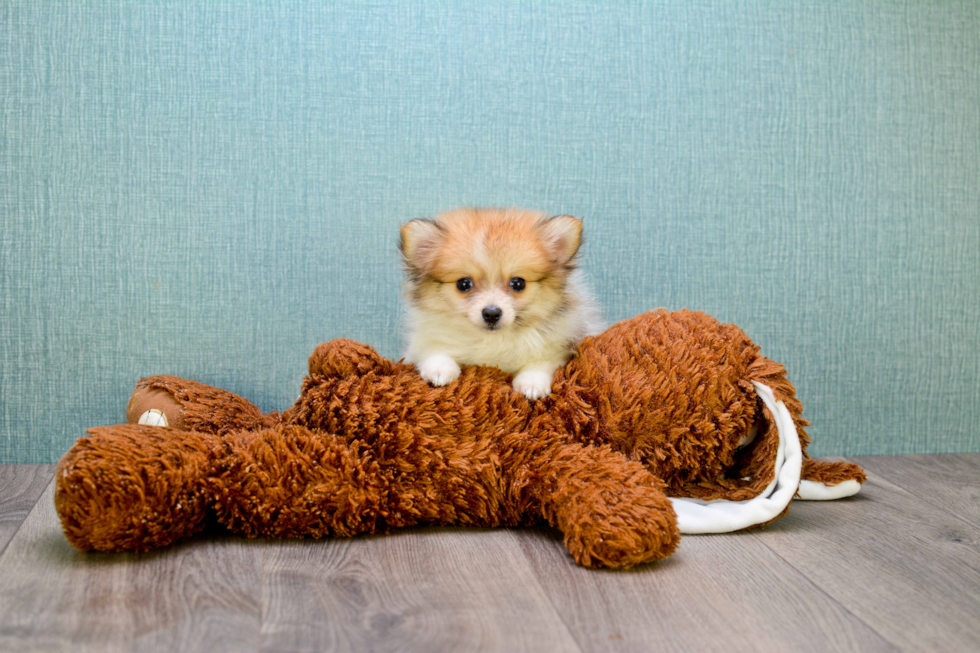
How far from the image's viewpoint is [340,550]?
4.95 feet

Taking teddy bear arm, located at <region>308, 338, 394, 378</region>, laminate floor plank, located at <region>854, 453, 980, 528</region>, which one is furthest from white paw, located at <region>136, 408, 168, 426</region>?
laminate floor plank, located at <region>854, 453, 980, 528</region>

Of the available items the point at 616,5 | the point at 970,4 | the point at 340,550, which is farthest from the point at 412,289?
the point at 970,4

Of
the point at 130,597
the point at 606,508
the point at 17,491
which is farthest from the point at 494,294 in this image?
the point at 17,491

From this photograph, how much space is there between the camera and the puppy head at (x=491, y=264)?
1775 mm

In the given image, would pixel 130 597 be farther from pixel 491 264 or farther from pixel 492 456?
pixel 491 264

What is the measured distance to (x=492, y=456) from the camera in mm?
1623

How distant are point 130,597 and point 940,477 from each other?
2117 mm

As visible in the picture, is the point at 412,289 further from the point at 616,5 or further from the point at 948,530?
the point at 948,530

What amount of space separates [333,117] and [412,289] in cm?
68

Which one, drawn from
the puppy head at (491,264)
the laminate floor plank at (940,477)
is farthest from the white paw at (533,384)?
the laminate floor plank at (940,477)

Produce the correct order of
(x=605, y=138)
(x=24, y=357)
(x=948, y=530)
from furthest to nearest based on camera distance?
(x=605, y=138) → (x=24, y=357) → (x=948, y=530)

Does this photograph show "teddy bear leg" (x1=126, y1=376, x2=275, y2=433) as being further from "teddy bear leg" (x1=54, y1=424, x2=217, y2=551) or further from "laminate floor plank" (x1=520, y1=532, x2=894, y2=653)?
"laminate floor plank" (x1=520, y1=532, x2=894, y2=653)

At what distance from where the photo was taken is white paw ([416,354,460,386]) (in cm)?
173

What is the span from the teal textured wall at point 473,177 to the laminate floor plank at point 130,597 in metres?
0.86
